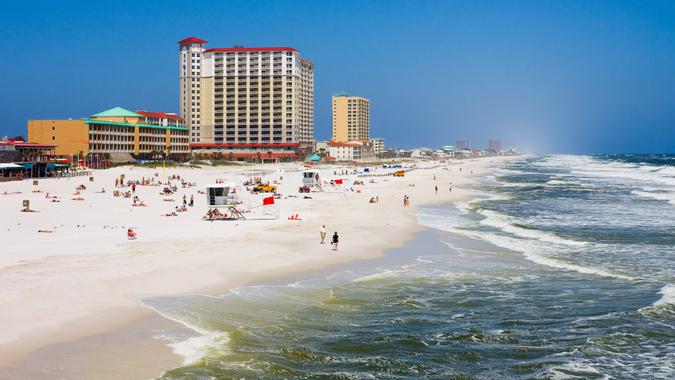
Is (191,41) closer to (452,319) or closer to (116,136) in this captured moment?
(116,136)

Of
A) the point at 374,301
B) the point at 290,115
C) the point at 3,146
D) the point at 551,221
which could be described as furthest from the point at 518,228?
the point at 290,115

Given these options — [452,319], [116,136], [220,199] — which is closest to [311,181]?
[220,199]

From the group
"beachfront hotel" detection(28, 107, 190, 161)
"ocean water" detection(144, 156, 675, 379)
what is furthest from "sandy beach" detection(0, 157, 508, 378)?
"beachfront hotel" detection(28, 107, 190, 161)

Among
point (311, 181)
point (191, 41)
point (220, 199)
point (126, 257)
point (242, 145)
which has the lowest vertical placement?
point (126, 257)

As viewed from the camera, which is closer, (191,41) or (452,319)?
(452,319)

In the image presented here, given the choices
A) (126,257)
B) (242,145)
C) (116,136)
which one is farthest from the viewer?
(242,145)

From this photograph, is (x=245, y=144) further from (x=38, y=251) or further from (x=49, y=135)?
(x=38, y=251)
